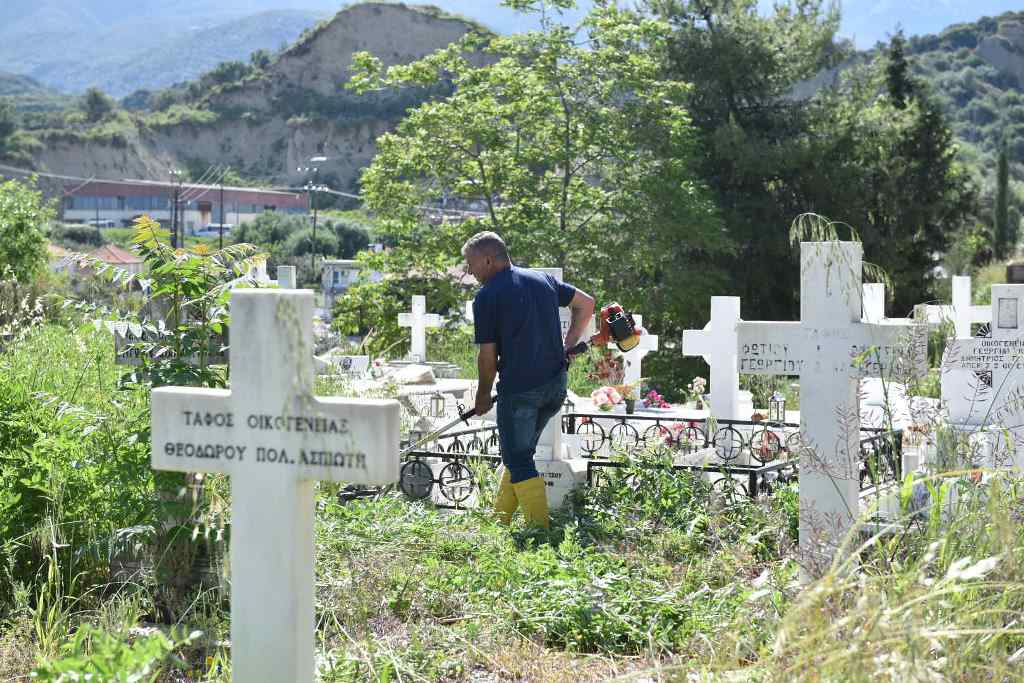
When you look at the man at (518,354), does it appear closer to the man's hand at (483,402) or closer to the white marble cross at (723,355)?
the man's hand at (483,402)

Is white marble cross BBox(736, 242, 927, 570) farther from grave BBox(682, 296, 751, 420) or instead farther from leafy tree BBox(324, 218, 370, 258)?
leafy tree BBox(324, 218, 370, 258)

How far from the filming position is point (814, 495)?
4965 mm

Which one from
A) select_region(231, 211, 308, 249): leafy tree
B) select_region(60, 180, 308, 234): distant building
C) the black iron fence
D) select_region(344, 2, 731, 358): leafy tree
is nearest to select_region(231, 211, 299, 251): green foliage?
select_region(231, 211, 308, 249): leafy tree

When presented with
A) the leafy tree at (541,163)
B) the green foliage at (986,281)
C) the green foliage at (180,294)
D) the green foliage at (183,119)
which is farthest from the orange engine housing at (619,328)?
the green foliage at (183,119)

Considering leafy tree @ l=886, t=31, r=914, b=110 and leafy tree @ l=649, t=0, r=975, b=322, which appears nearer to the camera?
leafy tree @ l=649, t=0, r=975, b=322

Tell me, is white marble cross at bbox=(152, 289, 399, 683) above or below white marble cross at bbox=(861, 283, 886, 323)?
below

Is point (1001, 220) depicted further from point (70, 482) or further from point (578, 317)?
point (70, 482)

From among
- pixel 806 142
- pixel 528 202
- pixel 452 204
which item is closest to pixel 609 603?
pixel 528 202

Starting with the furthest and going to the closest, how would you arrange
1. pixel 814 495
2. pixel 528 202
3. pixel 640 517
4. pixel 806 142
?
pixel 806 142, pixel 528 202, pixel 640 517, pixel 814 495

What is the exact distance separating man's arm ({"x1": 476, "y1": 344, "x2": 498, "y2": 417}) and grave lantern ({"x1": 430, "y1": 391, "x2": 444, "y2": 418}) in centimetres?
465

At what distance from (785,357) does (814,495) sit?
0.72 metres

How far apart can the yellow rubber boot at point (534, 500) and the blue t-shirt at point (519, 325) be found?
47 cm

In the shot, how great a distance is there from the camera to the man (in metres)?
5.79

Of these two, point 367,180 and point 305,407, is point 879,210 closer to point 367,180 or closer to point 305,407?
point 367,180
